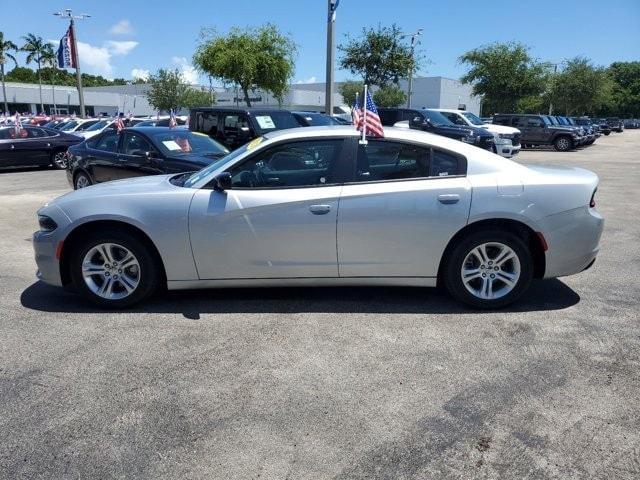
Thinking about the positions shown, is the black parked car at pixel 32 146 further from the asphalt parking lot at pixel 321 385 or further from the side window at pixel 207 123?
the asphalt parking lot at pixel 321 385

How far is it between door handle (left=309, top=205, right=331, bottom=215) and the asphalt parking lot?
0.87m

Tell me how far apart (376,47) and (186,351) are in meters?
26.3

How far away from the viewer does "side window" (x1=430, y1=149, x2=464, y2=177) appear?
15.0 feet

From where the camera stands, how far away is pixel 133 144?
365 inches

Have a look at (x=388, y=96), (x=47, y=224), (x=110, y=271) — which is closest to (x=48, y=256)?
(x=47, y=224)

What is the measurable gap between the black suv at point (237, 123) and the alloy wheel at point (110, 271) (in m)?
6.94

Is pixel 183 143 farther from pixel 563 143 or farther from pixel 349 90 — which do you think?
pixel 349 90

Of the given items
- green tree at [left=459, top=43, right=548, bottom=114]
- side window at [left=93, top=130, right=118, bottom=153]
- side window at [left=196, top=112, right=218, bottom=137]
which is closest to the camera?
side window at [left=93, top=130, right=118, bottom=153]

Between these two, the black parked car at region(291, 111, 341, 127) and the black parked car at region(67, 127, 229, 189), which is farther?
the black parked car at region(291, 111, 341, 127)

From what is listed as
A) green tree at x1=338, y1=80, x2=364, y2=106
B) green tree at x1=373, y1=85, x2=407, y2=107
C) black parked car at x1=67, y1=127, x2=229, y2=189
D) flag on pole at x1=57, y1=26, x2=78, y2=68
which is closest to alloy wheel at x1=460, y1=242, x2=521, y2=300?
black parked car at x1=67, y1=127, x2=229, y2=189

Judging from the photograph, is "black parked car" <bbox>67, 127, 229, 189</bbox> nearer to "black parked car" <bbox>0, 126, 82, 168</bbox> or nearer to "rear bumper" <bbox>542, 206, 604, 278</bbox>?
"rear bumper" <bbox>542, 206, 604, 278</bbox>

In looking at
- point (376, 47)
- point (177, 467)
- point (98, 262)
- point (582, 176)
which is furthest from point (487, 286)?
point (376, 47)

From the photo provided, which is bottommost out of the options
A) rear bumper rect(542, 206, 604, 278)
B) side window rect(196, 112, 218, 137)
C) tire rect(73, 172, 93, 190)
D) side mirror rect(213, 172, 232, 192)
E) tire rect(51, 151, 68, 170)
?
tire rect(51, 151, 68, 170)

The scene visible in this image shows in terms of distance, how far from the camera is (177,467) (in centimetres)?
267
